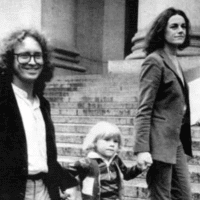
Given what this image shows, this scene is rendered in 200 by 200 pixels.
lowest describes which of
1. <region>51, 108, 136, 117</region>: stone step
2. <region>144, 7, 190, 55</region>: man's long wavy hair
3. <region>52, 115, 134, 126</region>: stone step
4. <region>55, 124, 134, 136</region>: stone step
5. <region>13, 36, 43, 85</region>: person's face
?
<region>55, 124, 134, 136</region>: stone step

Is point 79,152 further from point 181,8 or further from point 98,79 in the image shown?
point 181,8

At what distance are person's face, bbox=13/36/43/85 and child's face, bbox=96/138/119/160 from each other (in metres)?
1.34

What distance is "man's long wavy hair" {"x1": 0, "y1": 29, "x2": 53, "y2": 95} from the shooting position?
248 centimetres

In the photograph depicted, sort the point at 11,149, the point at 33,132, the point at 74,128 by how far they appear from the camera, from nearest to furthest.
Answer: the point at 11,149 → the point at 33,132 → the point at 74,128

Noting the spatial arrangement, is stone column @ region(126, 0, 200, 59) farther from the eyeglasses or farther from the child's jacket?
the eyeglasses

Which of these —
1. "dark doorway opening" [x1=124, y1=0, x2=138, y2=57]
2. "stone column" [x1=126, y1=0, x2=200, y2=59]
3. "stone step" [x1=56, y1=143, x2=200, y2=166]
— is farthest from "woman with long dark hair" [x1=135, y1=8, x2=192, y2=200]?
"dark doorway opening" [x1=124, y1=0, x2=138, y2=57]

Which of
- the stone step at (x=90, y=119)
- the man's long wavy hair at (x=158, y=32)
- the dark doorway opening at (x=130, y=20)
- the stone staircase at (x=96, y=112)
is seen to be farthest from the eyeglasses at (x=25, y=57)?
the dark doorway opening at (x=130, y=20)

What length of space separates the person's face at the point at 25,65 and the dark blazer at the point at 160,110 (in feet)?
3.21

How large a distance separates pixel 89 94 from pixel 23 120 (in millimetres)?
6292

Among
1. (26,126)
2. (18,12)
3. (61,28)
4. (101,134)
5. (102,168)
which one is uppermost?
(18,12)

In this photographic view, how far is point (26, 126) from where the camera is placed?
2.39 m

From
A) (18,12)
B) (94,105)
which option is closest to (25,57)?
(94,105)

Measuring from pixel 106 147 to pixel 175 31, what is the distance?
3.46 feet

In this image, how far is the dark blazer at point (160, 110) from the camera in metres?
3.18
